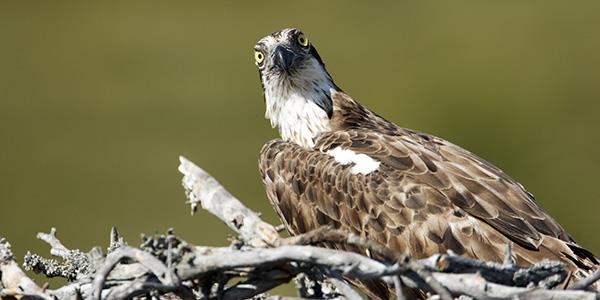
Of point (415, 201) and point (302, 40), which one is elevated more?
point (302, 40)

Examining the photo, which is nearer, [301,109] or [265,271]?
[265,271]

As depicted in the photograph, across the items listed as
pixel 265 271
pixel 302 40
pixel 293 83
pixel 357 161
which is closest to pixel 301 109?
pixel 293 83

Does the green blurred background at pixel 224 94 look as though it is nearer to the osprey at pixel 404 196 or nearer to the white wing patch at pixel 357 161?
the osprey at pixel 404 196

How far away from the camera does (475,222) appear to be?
23.8 ft

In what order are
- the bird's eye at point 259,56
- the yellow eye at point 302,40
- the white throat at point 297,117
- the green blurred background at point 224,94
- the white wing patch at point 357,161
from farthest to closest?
1. the green blurred background at point 224,94
2. the bird's eye at point 259,56
3. the yellow eye at point 302,40
4. the white throat at point 297,117
5. the white wing patch at point 357,161

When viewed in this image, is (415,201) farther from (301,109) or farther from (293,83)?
(293,83)

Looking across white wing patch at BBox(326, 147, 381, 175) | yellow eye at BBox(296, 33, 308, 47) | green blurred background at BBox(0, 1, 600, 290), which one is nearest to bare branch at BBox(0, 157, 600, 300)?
white wing patch at BBox(326, 147, 381, 175)

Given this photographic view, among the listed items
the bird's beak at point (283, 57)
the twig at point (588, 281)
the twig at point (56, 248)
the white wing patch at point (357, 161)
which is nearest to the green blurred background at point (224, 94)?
the bird's beak at point (283, 57)

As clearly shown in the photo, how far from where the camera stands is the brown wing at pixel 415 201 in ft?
23.6

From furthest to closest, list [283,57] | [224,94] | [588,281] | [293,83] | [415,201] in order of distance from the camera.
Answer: [224,94], [293,83], [283,57], [415,201], [588,281]

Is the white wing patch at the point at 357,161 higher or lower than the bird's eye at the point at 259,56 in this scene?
lower

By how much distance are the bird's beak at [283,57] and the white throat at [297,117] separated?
0.22 meters

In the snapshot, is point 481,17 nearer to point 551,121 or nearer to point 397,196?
point 551,121

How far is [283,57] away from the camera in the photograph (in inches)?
345
